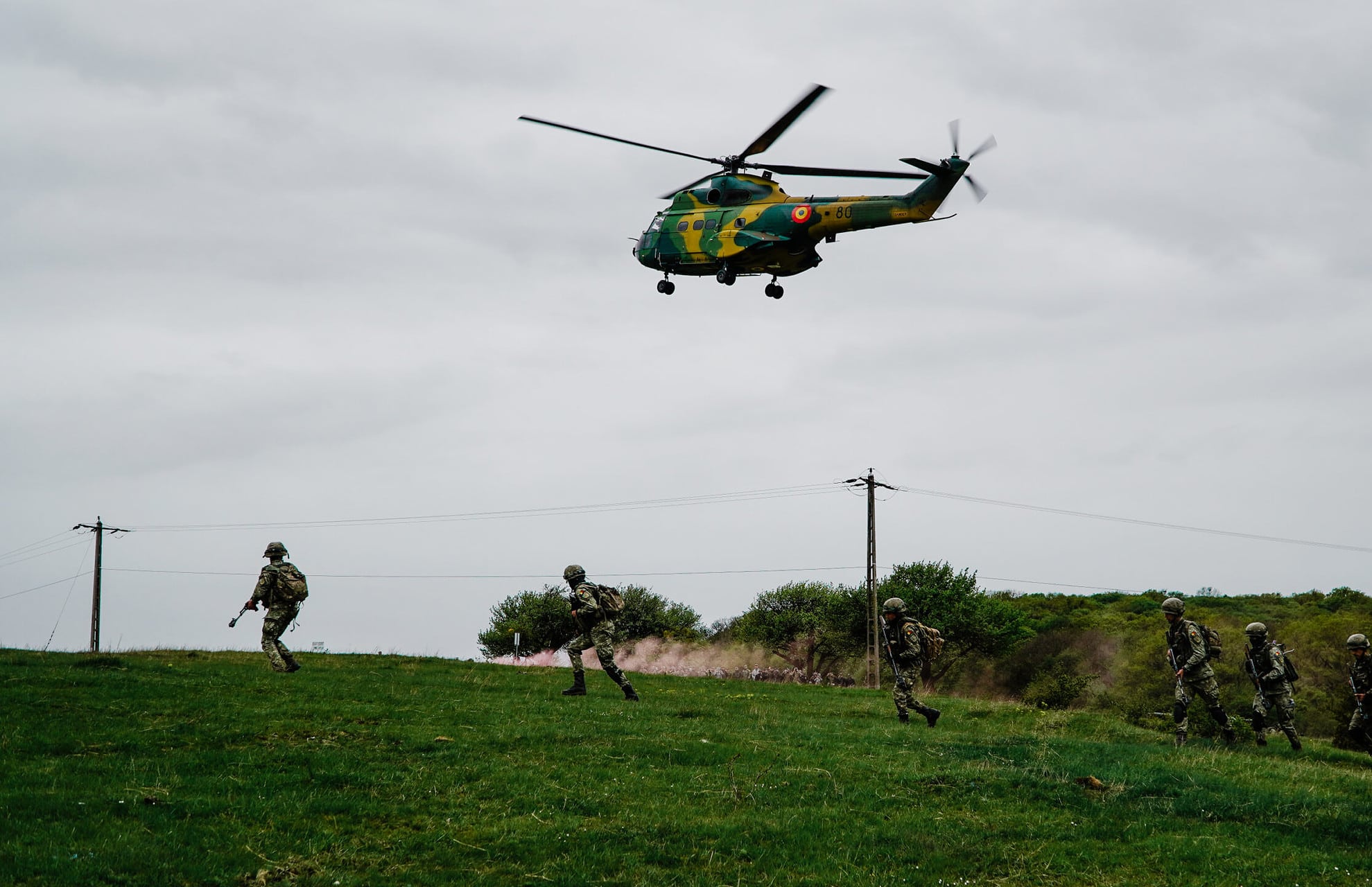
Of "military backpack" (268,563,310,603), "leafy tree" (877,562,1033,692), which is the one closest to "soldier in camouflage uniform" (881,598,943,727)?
"military backpack" (268,563,310,603)

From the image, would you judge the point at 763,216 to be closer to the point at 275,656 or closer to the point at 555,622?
the point at 275,656

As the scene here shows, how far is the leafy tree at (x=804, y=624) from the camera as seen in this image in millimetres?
69562

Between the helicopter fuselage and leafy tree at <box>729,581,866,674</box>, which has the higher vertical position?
the helicopter fuselage

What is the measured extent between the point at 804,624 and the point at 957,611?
10169mm

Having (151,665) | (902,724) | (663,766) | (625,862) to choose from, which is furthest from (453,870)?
(151,665)

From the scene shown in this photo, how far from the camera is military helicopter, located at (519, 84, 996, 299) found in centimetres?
3238

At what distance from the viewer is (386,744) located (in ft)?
53.7

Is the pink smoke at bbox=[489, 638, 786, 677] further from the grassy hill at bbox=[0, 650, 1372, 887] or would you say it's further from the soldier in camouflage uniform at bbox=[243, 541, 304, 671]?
the grassy hill at bbox=[0, 650, 1372, 887]

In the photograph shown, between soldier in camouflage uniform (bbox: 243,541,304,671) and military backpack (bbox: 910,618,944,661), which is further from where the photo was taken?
soldier in camouflage uniform (bbox: 243,541,304,671)

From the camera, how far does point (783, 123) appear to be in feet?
109

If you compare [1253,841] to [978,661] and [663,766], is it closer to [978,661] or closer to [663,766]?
[663,766]

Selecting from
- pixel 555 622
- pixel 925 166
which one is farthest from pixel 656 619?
pixel 925 166

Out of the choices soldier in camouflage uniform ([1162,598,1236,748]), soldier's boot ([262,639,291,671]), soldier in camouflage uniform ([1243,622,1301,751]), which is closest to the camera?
soldier in camouflage uniform ([1162,598,1236,748])

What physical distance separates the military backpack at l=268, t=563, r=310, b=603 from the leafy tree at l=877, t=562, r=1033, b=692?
145 ft
